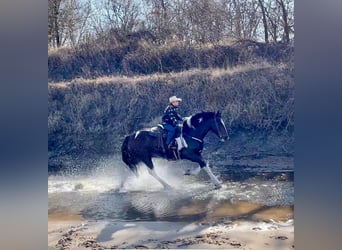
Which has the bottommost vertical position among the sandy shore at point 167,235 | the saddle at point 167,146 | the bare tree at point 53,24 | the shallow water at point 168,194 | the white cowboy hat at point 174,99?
the sandy shore at point 167,235

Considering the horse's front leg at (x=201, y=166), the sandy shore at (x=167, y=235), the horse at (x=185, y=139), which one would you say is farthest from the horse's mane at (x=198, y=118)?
the sandy shore at (x=167, y=235)

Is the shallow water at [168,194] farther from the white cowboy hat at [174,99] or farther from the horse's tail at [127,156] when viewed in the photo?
the white cowboy hat at [174,99]

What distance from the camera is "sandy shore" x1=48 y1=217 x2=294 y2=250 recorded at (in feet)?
10.2

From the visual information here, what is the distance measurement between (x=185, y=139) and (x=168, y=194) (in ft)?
1.35

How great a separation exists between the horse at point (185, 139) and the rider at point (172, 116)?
55 mm

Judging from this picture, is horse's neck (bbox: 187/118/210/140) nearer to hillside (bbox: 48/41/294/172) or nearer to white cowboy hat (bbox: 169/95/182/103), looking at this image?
hillside (bbox: 48/41/294/172)

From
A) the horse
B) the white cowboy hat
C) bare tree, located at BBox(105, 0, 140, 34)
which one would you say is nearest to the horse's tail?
the horse

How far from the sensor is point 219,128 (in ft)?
10.4

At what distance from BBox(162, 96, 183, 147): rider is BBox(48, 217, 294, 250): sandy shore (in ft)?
2.25

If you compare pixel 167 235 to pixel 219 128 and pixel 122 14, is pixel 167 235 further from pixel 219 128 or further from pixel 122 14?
pixel 122 14

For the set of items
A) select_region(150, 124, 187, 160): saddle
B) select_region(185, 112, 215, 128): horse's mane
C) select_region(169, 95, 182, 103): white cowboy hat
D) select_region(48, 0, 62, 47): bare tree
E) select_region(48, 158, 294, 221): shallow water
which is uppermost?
select_region(48, 0, 62, 47): bare tree

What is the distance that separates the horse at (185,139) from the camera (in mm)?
3170

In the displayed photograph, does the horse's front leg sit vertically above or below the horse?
below

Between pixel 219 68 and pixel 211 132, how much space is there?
18.3 inches
